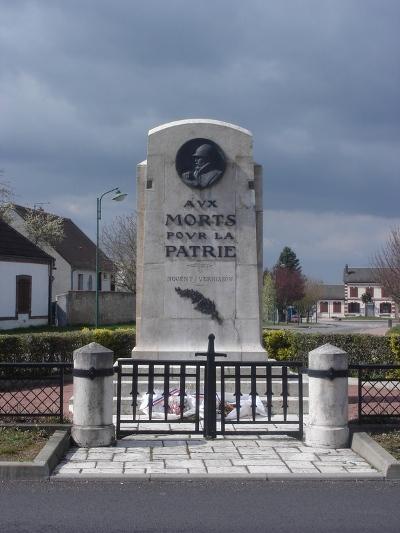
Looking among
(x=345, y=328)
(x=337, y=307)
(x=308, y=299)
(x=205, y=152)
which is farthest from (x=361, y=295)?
(x=205, y=152)

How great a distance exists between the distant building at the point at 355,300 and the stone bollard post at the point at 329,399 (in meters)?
108

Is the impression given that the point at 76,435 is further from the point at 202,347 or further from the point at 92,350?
the point at 202,347

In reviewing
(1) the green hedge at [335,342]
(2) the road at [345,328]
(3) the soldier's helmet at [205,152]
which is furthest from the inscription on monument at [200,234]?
(2) the road at [345,328]

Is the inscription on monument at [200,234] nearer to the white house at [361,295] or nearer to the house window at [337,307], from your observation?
the white house at [361,295]

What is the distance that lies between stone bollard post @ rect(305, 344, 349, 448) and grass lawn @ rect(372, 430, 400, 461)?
45 cm

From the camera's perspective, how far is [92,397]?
30.0 ft

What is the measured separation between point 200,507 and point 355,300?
117 meters

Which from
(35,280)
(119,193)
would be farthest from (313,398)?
(35,280)

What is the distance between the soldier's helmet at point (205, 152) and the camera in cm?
1375

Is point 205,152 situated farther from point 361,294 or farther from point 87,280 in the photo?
point 361,294

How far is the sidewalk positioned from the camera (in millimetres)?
7953

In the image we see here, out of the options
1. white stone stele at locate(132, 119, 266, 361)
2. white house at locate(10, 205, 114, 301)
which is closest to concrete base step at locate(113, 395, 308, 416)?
white stone stele at locate(132, 119, 266, 361)

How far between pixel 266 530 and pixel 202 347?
7.42 meters

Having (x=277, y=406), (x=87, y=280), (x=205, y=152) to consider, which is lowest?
(x=277, y=406)
